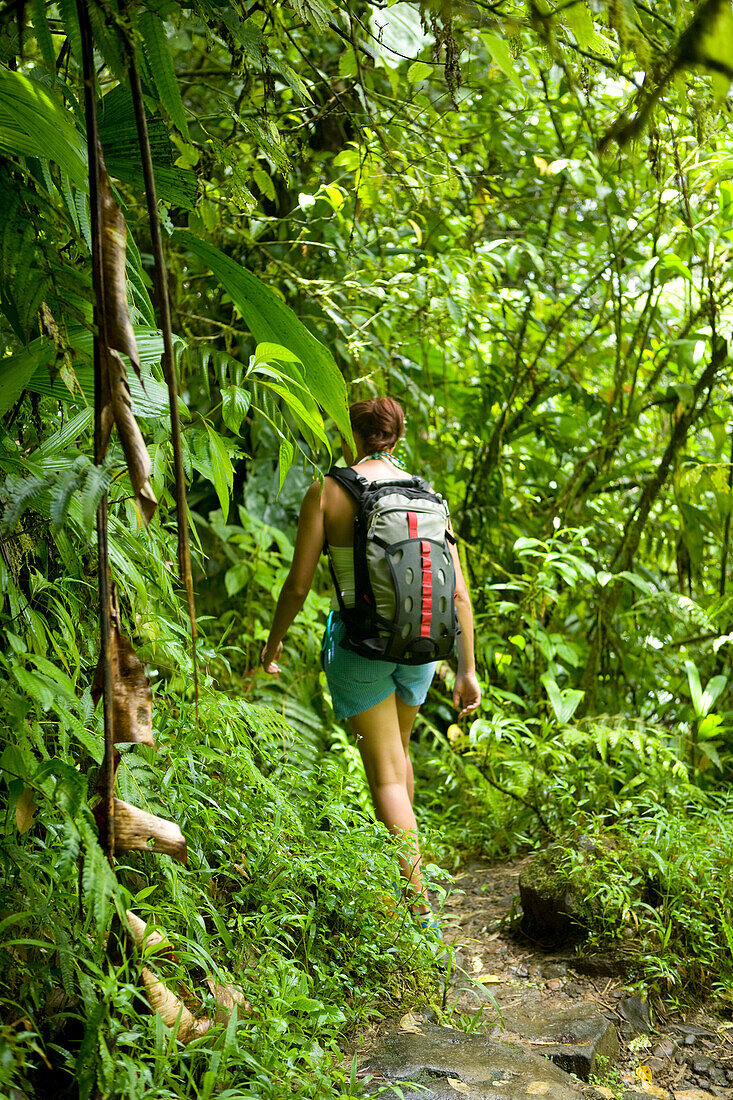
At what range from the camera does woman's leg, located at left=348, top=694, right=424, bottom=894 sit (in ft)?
9.81

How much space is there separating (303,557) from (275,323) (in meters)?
1.85

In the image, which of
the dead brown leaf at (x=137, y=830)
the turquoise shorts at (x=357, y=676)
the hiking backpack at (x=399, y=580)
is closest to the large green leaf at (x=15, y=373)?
the dead brown leaf at (x=137, y=830)

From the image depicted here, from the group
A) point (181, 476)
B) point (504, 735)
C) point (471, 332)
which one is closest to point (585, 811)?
point (504, 735)

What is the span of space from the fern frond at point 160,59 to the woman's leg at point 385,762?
7.18ft

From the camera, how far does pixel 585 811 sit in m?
3.70

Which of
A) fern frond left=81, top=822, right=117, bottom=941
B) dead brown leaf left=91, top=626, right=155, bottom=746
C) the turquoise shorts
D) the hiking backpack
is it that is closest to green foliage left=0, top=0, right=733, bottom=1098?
fern frond left=81, top=822, right=117, bottom=941

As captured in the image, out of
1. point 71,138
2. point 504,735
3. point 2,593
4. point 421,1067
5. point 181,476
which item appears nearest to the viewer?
point 181,476

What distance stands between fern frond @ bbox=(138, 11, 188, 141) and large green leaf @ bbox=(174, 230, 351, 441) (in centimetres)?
16

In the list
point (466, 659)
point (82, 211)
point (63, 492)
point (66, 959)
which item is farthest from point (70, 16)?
point (466, 659)

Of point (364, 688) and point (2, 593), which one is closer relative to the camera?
point (2, 593)

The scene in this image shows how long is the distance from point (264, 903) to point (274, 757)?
0.50 m

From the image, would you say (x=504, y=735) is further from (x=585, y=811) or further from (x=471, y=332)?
(x=471, y=332)

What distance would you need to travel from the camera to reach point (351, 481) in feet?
9.78

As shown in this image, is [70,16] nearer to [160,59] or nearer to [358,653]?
[160,59]
